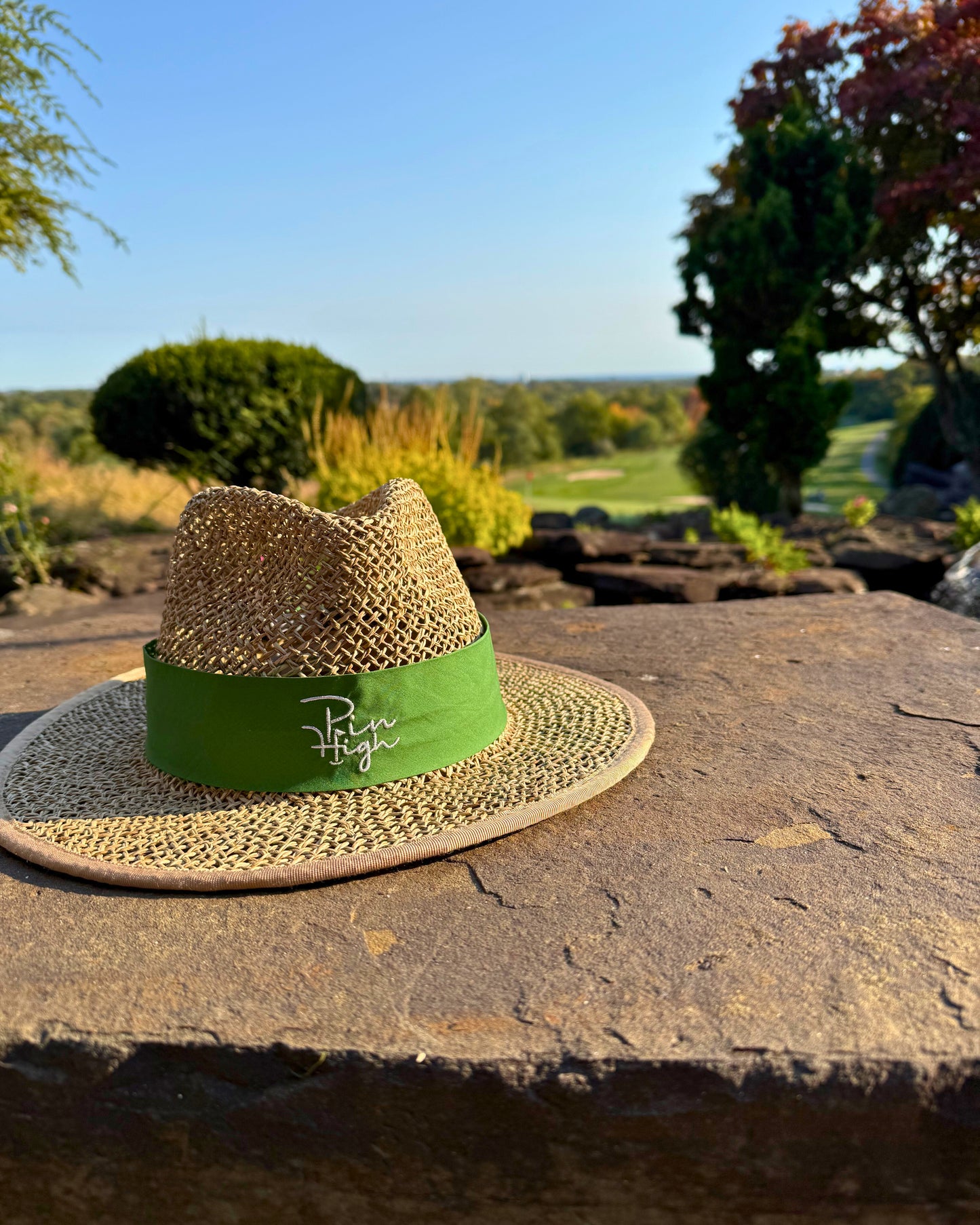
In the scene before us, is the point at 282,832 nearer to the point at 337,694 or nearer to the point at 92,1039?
the point at 337,694

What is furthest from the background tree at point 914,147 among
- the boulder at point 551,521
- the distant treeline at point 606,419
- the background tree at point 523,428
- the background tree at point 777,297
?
the background tree at point 523,428

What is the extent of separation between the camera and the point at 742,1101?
1.42 meters

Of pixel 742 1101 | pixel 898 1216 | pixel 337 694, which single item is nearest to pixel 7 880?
pixel 337 694

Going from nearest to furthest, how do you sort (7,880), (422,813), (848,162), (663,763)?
1. (7,880)
2. (422,813)
3. (663,763)
4. (848,162)

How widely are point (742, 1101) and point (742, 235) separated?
35.5ft

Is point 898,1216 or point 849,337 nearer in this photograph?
point 898,1216

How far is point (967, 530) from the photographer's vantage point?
7340mm

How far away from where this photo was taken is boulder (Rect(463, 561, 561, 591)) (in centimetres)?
585

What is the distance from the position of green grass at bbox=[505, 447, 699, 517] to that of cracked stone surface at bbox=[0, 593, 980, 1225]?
32.6 feet

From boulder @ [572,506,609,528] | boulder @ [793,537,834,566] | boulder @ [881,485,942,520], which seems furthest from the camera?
boulder @ [881,485,942,520]

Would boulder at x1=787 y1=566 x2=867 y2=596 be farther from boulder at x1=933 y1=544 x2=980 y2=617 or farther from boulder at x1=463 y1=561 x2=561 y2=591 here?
boulder at x1=463 y1=561 x2=561 y2=591

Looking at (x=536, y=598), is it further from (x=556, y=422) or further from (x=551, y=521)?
(x=556, y=422)

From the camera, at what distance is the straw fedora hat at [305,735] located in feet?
6.95

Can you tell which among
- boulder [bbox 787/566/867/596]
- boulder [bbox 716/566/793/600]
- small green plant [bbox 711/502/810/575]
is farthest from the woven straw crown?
small green plant [bbox 711/502/810/575]
